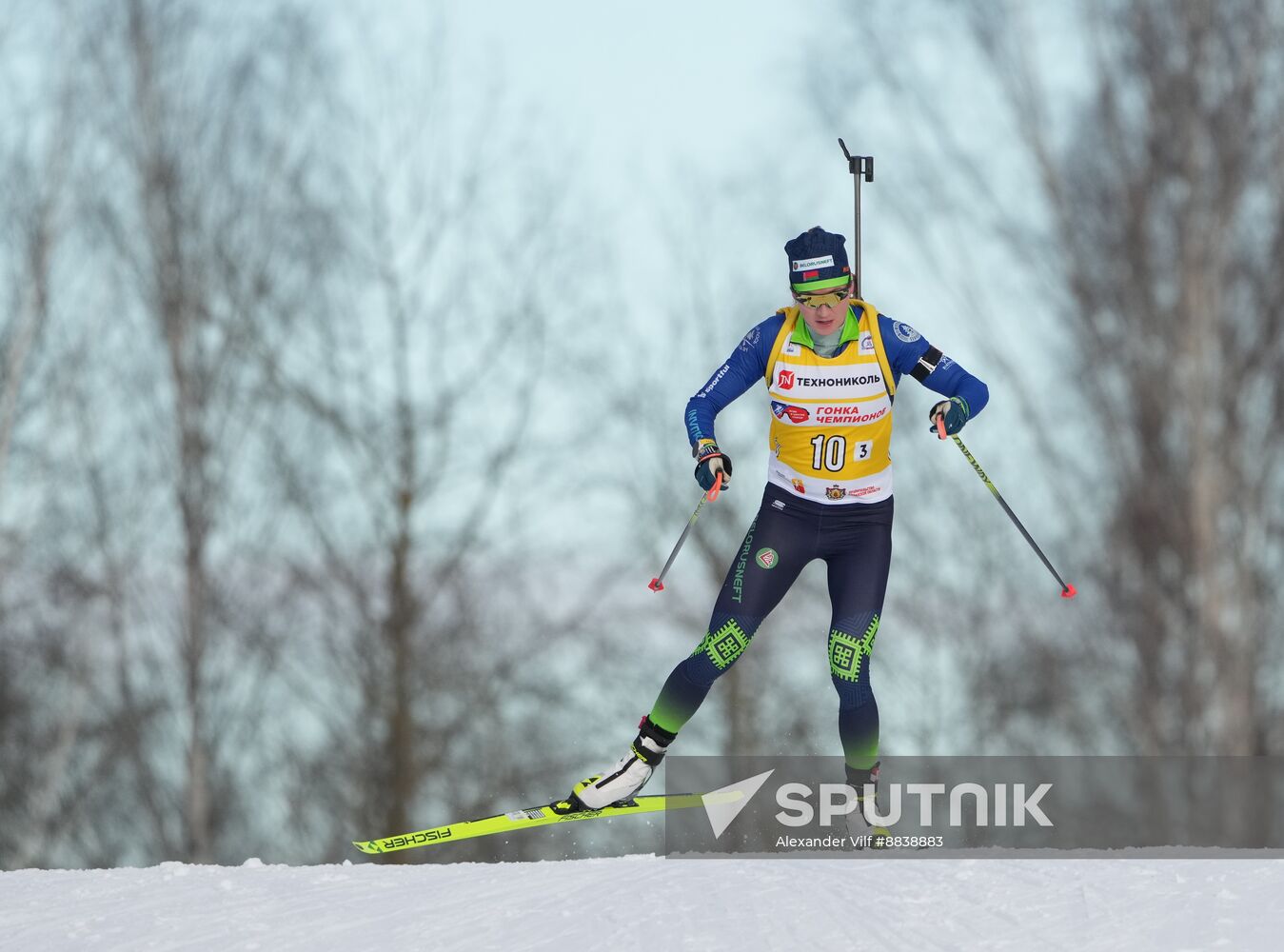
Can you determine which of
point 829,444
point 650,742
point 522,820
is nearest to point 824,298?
point 829,444

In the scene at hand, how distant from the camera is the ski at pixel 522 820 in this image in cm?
673

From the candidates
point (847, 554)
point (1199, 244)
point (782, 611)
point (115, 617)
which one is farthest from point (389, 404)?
point (847, 554)

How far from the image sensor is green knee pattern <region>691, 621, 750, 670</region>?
6.20 metres

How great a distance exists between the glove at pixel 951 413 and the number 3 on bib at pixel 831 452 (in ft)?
0.94

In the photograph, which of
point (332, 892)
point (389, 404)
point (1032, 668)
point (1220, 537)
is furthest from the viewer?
point (1032, 668)

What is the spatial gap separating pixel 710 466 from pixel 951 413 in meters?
0.94

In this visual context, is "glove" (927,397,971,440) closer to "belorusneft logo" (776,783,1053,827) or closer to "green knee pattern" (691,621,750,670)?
"green knee pattern" (691,621,750,670)

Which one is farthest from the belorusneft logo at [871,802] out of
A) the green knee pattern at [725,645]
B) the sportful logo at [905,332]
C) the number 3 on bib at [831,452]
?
the sportful logo at [905,332]

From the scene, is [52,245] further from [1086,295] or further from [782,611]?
[1086,295]

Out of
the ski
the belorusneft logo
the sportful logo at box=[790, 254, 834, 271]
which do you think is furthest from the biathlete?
the ski

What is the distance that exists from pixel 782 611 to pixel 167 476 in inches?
241

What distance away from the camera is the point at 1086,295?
1370cm

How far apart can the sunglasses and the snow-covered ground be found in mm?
2130

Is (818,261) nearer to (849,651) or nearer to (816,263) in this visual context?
(816,263)
